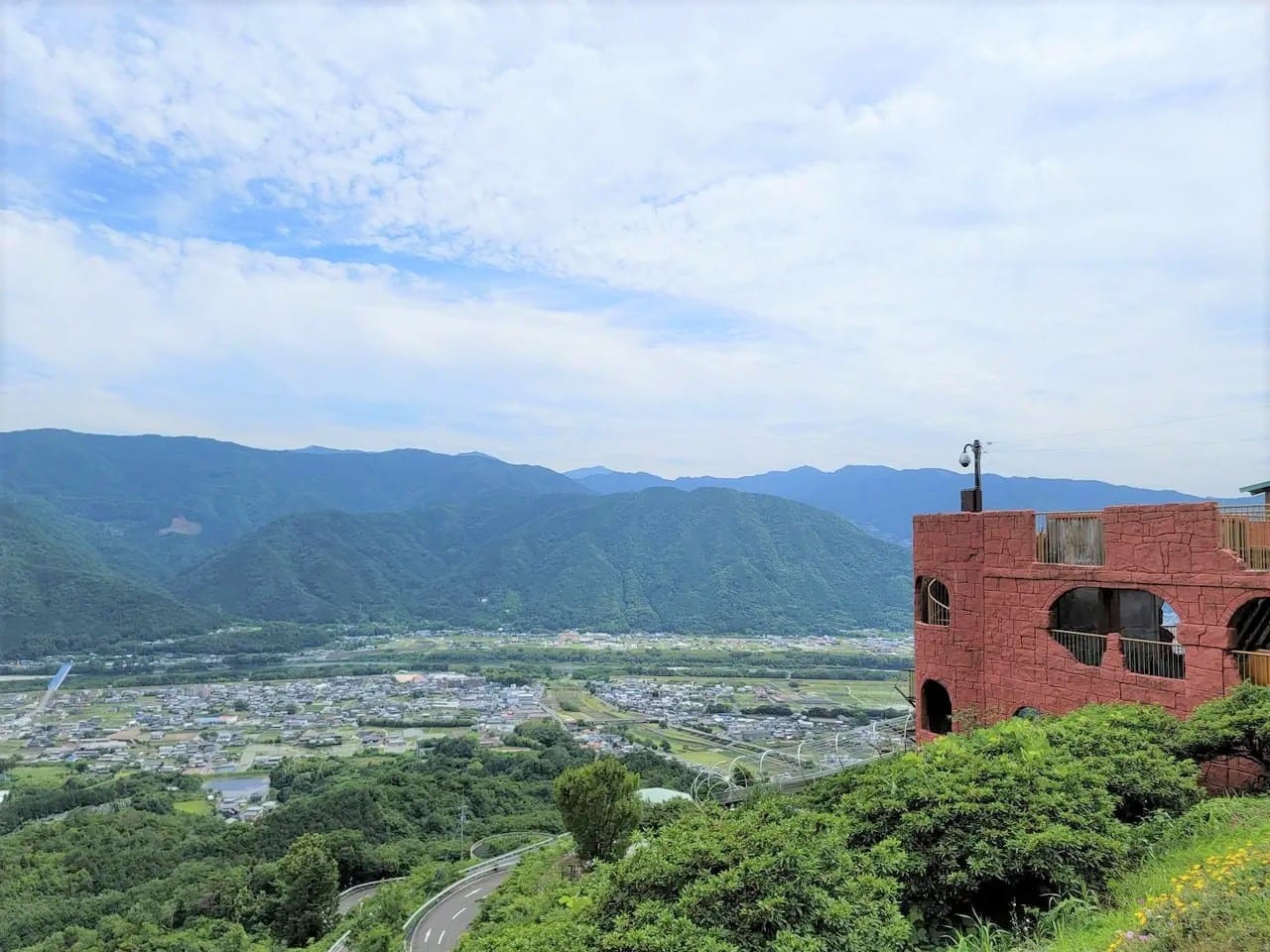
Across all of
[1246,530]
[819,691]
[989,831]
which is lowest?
[819,691]

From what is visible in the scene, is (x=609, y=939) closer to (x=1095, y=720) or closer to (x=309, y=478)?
(x=1095, y=720)

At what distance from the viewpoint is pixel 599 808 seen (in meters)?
15.6

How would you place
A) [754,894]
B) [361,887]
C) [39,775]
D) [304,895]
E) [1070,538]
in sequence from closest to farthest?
[754,894] → [1070,538] → [304,895] → [361,887] → [39,775]

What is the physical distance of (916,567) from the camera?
11156 mm

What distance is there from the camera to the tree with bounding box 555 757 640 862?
15586 mm

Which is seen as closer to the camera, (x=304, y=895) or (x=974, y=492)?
(x=974, y=492)

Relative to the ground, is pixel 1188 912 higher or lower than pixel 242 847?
higher

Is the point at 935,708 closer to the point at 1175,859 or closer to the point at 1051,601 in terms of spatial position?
the point at 1051,601

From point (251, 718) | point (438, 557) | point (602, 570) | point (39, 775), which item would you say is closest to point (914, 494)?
point (602, 570)

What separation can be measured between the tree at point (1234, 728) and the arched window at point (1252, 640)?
453 mm

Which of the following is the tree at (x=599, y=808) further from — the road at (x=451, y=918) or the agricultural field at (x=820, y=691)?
the agricultural field at (x=820, y=691)

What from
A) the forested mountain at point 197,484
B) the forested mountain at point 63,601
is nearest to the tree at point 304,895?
the forested mountain at point 63,601

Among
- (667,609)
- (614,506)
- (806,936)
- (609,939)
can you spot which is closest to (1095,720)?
(806,936)

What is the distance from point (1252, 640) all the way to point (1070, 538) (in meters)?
1.94
